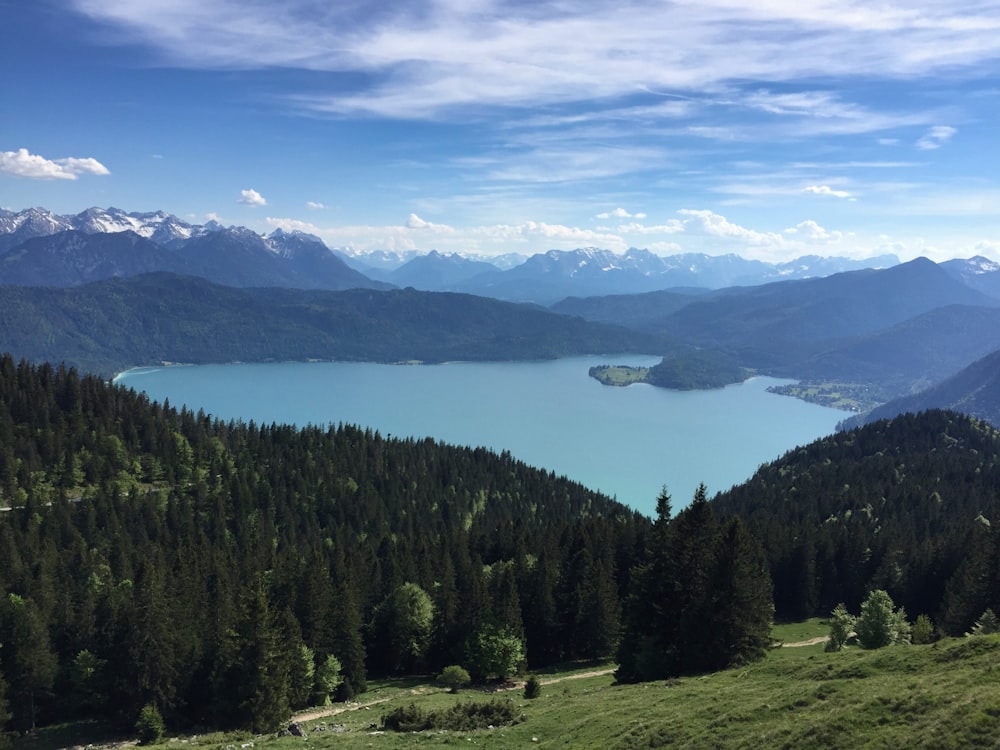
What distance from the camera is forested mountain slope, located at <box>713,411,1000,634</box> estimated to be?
248 feet

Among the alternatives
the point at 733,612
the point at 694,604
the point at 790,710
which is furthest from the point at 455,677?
the point at 790,710

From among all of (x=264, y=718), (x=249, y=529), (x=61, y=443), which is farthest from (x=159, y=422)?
(x=264, y=718)

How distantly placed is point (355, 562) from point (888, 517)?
93.1 m

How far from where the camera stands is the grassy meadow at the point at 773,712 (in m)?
22.7

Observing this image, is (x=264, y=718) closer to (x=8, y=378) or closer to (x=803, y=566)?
(x=803, y=566)

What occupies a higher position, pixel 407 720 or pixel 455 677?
pixel 407 720

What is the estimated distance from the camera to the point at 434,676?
63.2 metres

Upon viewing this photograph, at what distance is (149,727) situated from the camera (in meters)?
47.0

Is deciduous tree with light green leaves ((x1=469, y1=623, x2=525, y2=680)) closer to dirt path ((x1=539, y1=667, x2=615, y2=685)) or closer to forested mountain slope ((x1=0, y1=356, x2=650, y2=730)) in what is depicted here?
forested mountain slope ((x1=0, y1=356, x2=650, y2=730))

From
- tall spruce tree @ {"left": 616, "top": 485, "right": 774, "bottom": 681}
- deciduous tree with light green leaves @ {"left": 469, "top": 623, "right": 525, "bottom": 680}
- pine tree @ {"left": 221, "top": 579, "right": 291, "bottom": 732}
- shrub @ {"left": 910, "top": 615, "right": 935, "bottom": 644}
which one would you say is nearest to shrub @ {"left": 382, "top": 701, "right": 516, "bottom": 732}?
pine tree @ {"left": 221, "top": 579, "right": 291, "bottom": 732}

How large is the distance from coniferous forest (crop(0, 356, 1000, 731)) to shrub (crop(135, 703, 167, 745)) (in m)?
3.45

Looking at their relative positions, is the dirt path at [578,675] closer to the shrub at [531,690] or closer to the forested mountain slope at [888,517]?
the shrub at [531,690]

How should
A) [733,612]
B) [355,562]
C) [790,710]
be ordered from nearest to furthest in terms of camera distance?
[790,710], [733,612], [355,562]

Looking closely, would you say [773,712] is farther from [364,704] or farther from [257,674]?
[364,704]
